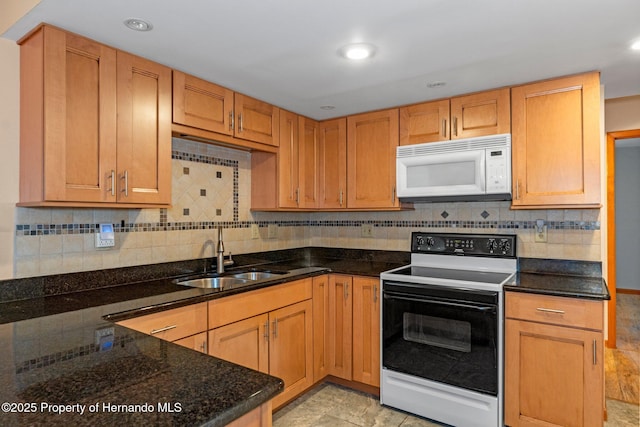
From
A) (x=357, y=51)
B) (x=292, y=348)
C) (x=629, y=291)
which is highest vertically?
(x=357, y=51)

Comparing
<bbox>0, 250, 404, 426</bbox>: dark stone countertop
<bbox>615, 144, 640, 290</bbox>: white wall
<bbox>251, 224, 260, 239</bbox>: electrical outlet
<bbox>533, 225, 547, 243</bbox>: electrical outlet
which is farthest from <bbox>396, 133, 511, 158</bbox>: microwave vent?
<bbox>615, 144, 640, 290</bbox>: white wall

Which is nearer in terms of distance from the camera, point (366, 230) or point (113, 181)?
point (113, 181)

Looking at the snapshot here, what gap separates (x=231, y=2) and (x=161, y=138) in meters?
0.88

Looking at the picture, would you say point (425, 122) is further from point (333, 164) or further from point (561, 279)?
point (561, 279)

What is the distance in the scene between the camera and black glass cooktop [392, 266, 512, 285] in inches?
94.6

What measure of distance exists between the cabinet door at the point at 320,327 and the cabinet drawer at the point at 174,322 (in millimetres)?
968

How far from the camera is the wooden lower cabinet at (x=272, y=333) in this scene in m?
2.07

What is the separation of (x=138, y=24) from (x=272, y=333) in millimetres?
1781

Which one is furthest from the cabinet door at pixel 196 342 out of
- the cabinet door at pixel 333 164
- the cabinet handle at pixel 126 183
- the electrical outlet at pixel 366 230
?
the electrical outlet at pixel 366 230

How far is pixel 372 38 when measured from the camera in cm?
181

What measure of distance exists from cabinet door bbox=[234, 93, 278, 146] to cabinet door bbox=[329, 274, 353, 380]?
44.3 inches

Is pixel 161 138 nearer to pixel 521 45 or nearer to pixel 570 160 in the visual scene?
pixel 521 45

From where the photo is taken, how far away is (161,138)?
2086mm

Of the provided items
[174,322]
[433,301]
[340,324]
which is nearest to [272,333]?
[340,324]
